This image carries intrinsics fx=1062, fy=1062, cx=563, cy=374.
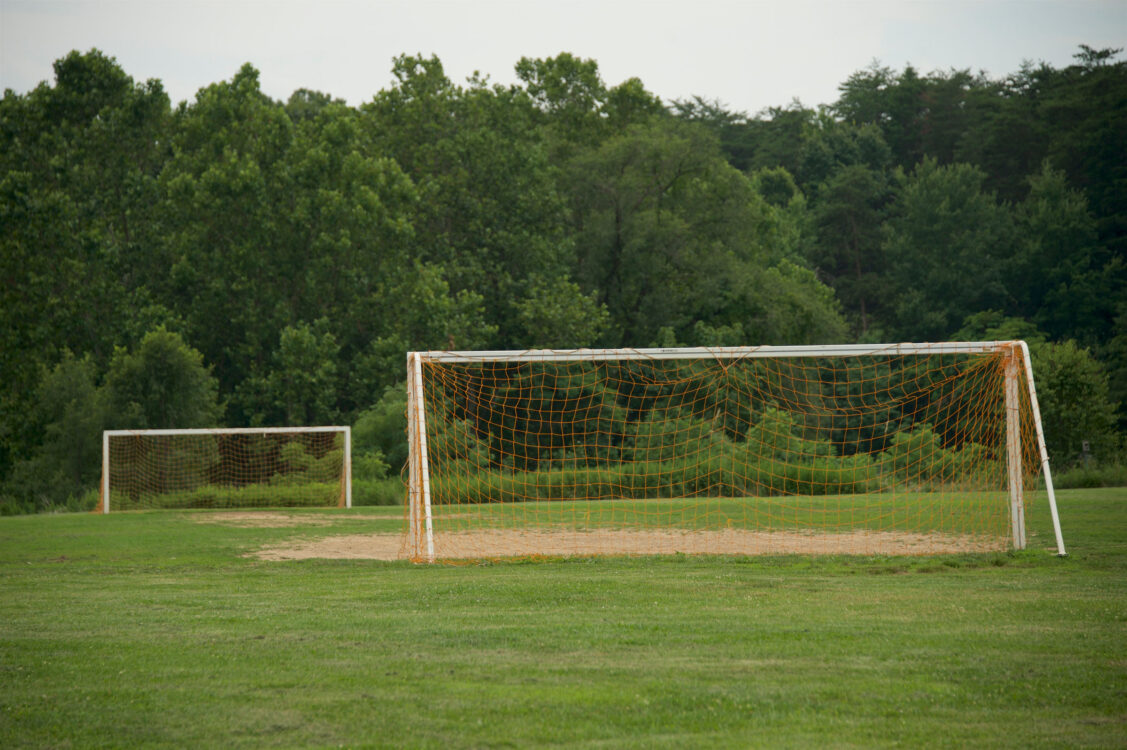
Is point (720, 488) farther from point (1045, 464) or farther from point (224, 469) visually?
point (224, 469)

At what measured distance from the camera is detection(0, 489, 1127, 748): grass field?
5.38 metres

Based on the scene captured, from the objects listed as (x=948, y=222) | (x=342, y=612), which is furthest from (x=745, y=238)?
(x=342, y=612)

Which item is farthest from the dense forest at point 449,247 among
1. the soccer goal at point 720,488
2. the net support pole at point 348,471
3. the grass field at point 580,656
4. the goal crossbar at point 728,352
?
the grass field at point 580,656

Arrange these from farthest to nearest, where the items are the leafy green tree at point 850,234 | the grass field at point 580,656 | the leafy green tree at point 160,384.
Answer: the leafy green tree at point 850,234
the leafy green tree at point 160,384
the grass field at point 580,656

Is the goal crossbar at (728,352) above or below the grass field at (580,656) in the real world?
above

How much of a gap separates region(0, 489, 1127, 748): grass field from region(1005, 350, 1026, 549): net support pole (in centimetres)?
92

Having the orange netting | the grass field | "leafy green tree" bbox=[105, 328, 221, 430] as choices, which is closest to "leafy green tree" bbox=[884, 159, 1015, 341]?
the orange netting

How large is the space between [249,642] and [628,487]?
59.3 ft

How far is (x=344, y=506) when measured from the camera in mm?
24703

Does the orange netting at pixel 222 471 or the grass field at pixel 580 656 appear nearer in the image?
the grass field at pixel 580 656

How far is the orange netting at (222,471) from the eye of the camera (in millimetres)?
25312

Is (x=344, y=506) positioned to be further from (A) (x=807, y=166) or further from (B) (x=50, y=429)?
(A) (x=807, y=166)

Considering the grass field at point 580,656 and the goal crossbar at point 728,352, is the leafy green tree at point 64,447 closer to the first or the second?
the goal crossbar at point 728,352

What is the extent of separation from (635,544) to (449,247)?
3095cm
